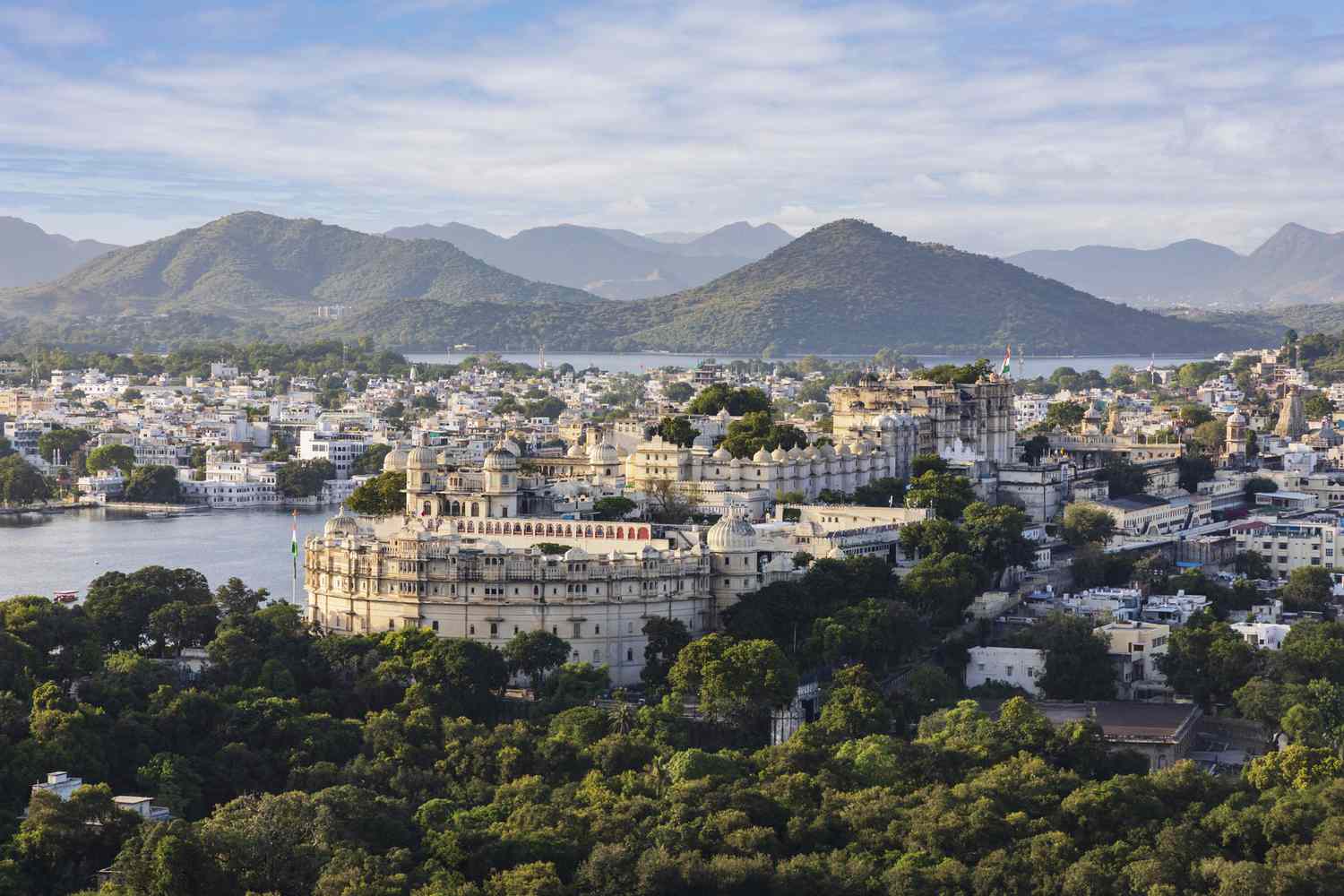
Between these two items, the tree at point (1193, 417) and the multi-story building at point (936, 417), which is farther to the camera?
the tree at point (1193, 417)

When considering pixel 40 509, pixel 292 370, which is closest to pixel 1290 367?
pixel 292 370

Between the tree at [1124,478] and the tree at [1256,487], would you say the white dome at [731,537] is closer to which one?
the tree at [1124,478]

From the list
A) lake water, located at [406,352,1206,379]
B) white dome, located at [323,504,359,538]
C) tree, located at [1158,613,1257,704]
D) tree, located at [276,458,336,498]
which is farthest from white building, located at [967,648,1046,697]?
lake water, located at [406,352,1206,379]

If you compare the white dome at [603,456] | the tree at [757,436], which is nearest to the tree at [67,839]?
the white dome at [603,456]

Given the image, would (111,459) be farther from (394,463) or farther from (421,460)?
(421,460)

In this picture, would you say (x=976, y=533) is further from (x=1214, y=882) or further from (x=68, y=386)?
(x=68, y=386)

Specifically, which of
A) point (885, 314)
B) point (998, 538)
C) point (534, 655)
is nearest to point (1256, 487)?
point (998, 538)
